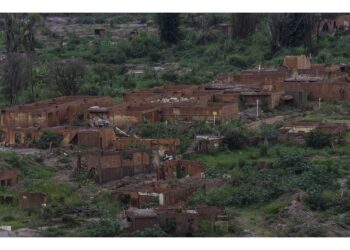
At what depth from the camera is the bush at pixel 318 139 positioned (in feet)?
83.2

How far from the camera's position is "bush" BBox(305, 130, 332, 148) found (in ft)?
83.2

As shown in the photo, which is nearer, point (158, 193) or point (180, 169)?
point (158, 193)

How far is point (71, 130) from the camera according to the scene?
87.3ft

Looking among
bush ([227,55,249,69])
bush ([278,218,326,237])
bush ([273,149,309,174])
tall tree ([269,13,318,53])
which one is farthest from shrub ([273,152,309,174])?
tall tree ([269,13,318,53])

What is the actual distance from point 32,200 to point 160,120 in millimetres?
7881

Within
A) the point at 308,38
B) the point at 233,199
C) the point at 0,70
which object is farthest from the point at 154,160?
the point at 308,38

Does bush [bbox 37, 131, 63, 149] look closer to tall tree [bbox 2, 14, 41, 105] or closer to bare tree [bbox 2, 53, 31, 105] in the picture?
bare tree [bbox 2, 53, 31, 105]

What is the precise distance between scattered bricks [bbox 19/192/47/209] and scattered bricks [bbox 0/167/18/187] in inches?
57.6

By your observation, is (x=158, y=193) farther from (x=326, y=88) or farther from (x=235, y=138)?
(x=326, y=88)

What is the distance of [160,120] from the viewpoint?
93.9 ft

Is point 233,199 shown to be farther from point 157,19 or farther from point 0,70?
point 157,19

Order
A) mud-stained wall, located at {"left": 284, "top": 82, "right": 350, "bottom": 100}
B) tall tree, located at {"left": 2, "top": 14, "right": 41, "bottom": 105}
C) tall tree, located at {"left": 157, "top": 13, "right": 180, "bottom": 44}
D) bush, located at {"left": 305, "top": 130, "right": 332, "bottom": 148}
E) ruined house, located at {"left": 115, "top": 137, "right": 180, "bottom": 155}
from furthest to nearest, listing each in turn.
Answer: tall tree, located at {"left": 157, "top": 13, "right": 180, "bottom": 44} < tall tree, located at {"left": 2, "top": 14, "right": 41, "bottom": 105} < mud-stained wall, located at {"left": 284, "top": 82, "right": 350, "bottom": 100} < bush, located at {"left": 305, "top": 130, "right": 332, "bottom": 148} < ruined house, located at {"left": 115, "top": 137, "right": 180, "bottom": 155}

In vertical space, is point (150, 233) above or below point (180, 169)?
above

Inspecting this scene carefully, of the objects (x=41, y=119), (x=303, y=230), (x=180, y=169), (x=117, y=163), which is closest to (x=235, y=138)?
(x=180, y=169)
